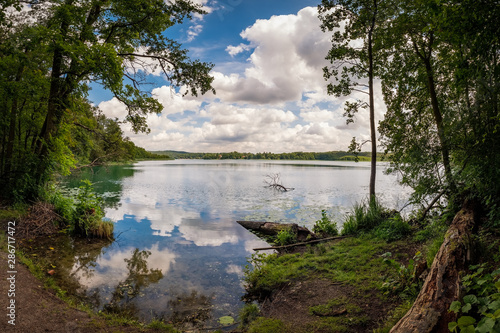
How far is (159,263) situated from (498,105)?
423 inches

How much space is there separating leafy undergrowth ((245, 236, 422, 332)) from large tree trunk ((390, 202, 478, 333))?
103cm

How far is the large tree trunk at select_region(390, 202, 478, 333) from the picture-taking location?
10.1ft

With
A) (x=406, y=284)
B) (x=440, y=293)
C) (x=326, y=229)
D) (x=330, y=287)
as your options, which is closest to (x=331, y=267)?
(x=330, y=287)

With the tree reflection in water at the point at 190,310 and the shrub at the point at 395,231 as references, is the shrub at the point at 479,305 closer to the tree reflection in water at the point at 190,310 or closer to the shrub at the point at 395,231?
the tree reflection in water at the point at 190,310

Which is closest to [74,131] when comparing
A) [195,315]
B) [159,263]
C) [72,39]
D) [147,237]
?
[72,39]

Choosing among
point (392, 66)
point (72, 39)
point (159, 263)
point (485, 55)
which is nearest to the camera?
point (485, 55)

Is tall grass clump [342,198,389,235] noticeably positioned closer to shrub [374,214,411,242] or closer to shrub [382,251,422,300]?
shrub [374,214,411,242]

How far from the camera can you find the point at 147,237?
40.3 feet

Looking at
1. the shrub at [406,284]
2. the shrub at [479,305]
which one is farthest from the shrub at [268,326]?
the shrub at [479,305]

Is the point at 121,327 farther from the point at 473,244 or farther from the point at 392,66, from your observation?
the point at 392,66

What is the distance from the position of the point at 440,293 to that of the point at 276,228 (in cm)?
959

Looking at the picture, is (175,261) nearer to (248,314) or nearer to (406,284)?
(248,314)

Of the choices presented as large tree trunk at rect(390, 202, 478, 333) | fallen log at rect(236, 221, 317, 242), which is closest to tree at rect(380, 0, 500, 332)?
large tree trunk at rect(390, 202, 478, 333)

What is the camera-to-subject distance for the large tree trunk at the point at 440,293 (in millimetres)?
3088
